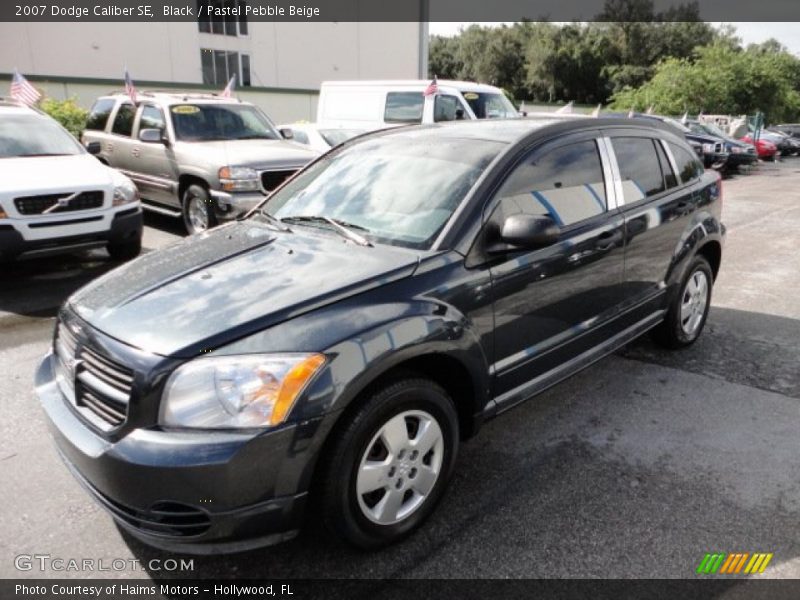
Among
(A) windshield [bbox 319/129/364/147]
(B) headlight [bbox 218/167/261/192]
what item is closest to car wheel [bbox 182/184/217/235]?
(B) headlight [bbox 218/167/261/192]

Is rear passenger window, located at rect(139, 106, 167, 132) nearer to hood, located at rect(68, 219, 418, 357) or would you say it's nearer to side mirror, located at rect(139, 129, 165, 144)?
side mirror, located at rect(139, 129, 165, 144)

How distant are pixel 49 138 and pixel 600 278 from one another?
648cm

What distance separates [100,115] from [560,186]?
909 cm

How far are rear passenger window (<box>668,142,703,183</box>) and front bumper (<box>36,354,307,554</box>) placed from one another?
11.8 ft

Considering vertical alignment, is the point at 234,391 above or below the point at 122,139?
below

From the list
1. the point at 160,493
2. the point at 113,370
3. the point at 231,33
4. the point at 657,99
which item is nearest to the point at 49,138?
the point at 113,370

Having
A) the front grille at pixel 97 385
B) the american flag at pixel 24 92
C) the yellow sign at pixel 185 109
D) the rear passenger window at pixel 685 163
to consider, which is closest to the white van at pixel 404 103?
the yellow sign at pixel 185 109

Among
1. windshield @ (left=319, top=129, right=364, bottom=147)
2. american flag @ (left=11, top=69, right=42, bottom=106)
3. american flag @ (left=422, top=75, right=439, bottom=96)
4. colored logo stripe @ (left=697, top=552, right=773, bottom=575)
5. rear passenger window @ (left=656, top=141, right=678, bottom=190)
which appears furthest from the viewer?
american flag @ (left=422, top=75, right=439, bottom=96)

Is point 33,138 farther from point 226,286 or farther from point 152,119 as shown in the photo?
point 226,286

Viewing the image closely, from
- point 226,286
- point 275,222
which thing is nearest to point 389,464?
point 226,286

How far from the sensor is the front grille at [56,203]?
5906 mm

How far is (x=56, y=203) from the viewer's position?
606cm

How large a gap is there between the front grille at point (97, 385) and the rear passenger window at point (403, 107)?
9.92 metres

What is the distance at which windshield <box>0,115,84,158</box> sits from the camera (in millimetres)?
6855
